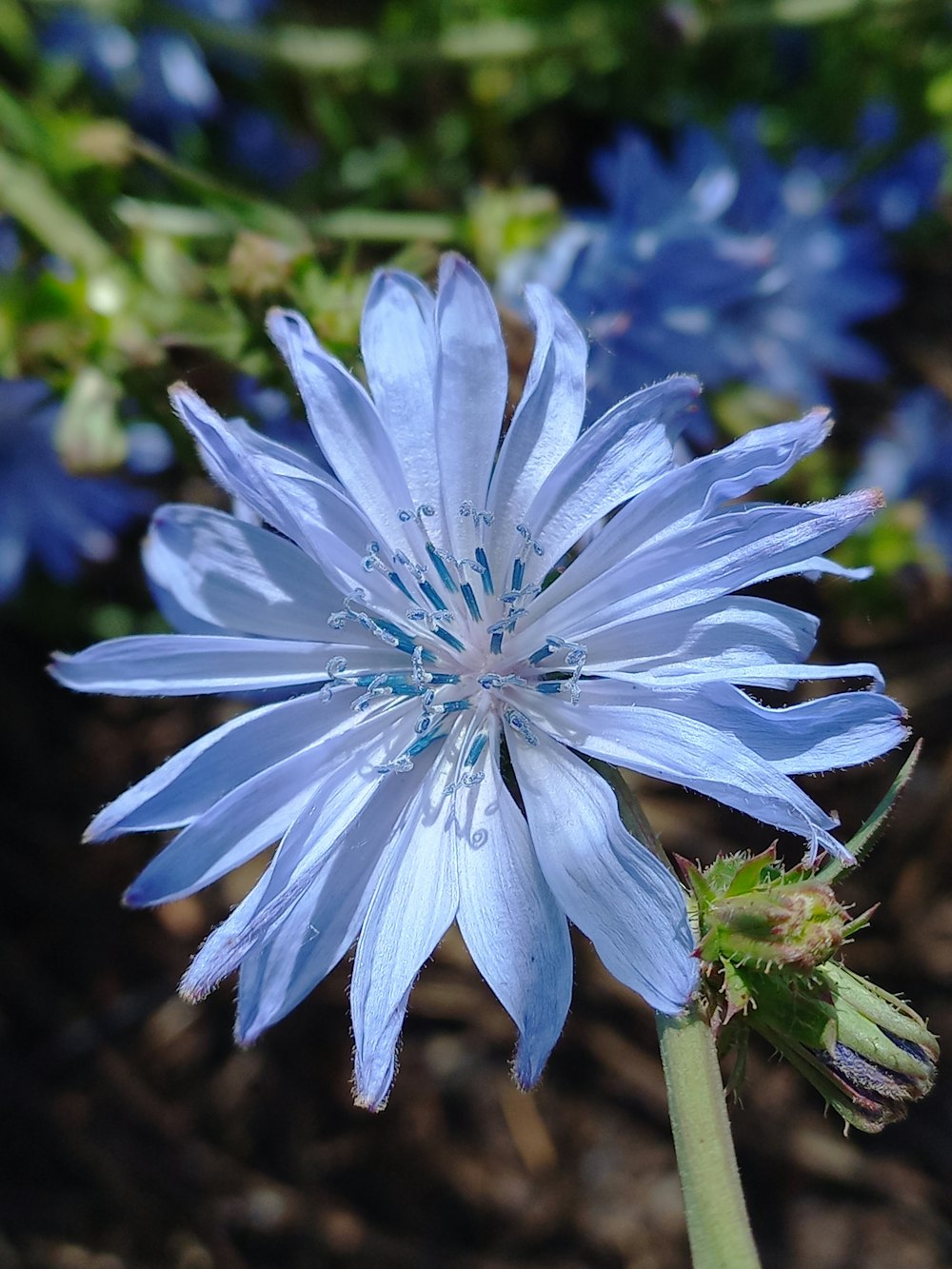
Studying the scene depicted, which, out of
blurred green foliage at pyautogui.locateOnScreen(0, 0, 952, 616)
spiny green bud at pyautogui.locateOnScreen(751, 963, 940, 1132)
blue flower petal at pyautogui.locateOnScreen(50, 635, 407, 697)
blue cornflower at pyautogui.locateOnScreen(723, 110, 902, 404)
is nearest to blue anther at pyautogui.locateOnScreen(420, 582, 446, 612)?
blue flower petal at pyautogui.locateOnScreen(50, 635, 407, 697)

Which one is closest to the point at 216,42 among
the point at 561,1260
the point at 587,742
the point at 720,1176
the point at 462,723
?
the point at 462,723

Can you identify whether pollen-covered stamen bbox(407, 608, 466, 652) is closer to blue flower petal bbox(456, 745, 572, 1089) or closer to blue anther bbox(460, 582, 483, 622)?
blue anther bbox(460, 582, 483, 622)

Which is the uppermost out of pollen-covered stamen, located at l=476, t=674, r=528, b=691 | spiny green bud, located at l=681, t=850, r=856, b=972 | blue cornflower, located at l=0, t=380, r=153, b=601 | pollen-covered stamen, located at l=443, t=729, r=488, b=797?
blue cornflower, located at l=0, t=380, r=153, b=601

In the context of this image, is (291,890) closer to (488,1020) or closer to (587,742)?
(587,742)

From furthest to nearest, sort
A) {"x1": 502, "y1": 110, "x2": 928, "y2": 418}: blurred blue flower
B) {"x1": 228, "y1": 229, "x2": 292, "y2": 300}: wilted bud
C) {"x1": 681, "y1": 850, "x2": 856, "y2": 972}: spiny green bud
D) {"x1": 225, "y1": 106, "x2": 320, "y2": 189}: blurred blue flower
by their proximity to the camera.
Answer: {"x1": 225, "y1": 106, "x2": 320, "y2": 189}: blurred blue flower, {"x1": 502, "y1": 110, "x2": 928, "y2": 418}: blurred blue flower, {"x1": 228, "y1": 229, "x2": 292, "y2": 300}: wilted bud, {"x1": 681, "y1": 850, "x2": 856, "y2": 972}: spiny green bud

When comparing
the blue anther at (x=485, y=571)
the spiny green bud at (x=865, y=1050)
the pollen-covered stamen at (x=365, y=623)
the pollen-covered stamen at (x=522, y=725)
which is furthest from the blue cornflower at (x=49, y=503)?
the spiny green bud at (x=865, y=1050)

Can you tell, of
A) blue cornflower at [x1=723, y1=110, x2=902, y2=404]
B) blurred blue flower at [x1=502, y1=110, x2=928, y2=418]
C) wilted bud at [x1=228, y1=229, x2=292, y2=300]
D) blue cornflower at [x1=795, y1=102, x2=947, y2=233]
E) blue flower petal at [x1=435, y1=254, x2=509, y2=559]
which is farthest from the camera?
blue cornflower at [x1=795, y1=102, x2=947, y2=233]
